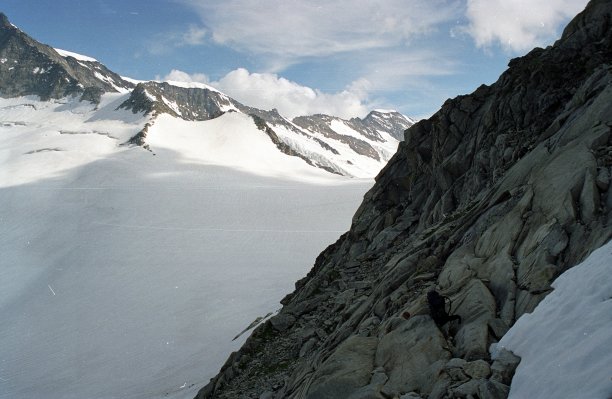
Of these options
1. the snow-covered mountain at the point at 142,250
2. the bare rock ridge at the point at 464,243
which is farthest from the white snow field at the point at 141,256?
the bare rock ridge at the point at 464,243

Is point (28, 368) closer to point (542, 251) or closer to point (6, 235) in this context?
point (542, 251)

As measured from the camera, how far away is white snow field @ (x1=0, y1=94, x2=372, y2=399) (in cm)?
2706

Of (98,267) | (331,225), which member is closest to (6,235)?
(98,267)

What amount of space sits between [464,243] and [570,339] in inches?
248

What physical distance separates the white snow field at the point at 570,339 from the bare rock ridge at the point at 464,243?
0.38 m

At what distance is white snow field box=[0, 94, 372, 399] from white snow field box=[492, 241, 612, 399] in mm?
17222

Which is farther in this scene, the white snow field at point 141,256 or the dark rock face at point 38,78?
the dark rock face at point 38,78

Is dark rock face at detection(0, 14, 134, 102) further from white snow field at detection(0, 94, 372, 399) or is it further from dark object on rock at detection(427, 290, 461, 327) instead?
dark object on rock at detection(427, 290, 461, 327)

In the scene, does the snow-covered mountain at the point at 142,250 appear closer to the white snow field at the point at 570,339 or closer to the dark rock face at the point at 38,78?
the white snow field at the point at 570,339

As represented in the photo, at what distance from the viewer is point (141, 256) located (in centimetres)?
4847

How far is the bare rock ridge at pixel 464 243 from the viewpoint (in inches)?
348

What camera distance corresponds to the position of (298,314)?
1852cm

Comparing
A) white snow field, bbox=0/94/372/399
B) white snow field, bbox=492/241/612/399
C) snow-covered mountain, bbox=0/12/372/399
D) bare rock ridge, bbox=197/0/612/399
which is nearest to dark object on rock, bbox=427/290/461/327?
bare rock ridge, bbox=197/0/612/399

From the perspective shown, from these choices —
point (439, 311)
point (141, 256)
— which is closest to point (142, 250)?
point (141, 256)
